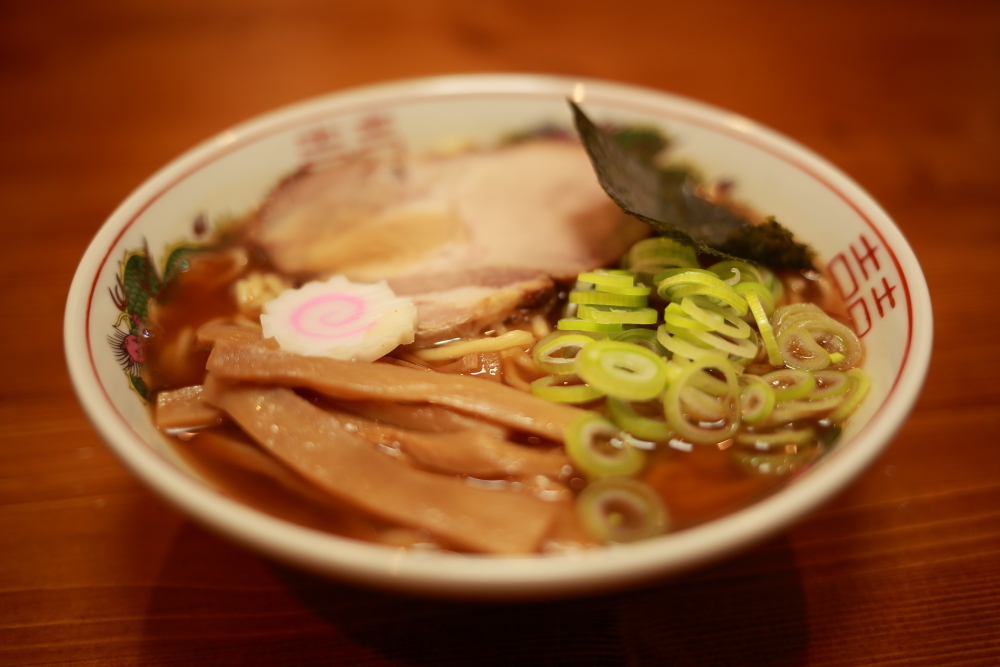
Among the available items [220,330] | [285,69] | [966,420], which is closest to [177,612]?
[220,330]

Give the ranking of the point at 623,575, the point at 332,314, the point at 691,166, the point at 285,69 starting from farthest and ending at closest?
the point at 285,69 < the point at 691,166 < the point at 332,314 < the point at 623,575

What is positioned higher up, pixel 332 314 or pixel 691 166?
pixel 691 166

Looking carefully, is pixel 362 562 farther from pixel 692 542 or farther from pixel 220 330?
pixel 220 330

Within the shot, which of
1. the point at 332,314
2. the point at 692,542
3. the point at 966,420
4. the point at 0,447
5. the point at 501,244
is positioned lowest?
the point at 0,447

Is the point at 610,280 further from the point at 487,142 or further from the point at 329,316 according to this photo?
the point at 487,142

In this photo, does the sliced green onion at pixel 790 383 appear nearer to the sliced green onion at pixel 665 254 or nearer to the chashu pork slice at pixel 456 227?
the sliced green onion at pixel 665 254

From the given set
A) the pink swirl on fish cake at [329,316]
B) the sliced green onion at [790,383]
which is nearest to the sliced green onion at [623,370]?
the sliced green onion at [790,383]

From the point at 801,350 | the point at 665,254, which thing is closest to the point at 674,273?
the point at 665,254

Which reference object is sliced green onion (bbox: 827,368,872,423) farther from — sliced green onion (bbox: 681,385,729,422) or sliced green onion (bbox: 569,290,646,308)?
sliced green onion (bbox: 569,290,646,308)
